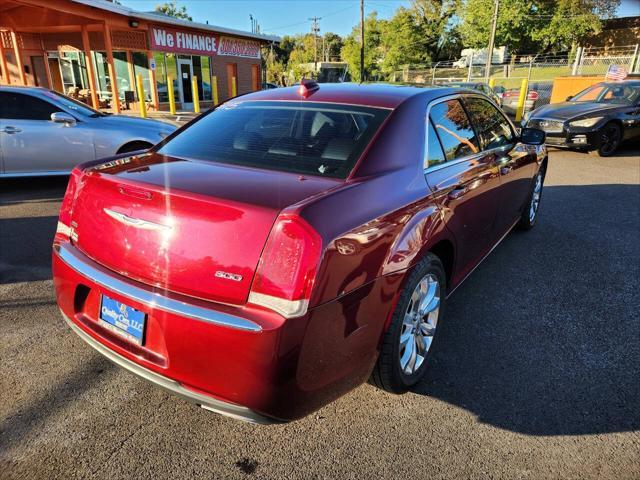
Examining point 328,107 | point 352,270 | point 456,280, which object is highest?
point 328,107

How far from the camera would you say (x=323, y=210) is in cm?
186

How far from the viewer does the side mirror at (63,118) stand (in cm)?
629

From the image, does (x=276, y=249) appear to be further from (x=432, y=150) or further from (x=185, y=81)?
(x=185, y=81)

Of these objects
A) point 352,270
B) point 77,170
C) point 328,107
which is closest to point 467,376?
point 352,270

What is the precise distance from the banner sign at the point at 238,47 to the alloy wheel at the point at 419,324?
77.9 ft

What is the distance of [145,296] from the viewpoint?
1.96m

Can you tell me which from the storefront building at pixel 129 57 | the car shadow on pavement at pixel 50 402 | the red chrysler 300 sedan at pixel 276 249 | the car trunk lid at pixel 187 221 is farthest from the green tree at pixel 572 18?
the car shadow on pavement at pixel 50 402

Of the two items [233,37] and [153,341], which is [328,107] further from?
[233,37]

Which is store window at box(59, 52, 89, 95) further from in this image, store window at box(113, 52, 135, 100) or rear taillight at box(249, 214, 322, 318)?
rear taillight at box(249, 214, 322, 318)

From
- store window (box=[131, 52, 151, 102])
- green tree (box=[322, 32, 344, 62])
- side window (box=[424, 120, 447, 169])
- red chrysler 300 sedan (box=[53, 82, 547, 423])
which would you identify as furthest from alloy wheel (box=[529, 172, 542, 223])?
green tree (box=[322, 32, 344, 62])

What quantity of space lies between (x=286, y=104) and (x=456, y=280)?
1.63 metres

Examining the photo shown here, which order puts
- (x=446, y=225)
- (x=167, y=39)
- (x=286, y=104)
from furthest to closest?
(x=167, y=39) < (x=286, y=104) < (x=446, y=225)

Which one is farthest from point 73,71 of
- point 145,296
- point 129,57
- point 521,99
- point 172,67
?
point 145,296

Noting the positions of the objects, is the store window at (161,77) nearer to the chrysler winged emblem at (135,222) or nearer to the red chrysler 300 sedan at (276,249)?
the red chrysler 300 sedan at (276,249)
